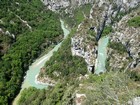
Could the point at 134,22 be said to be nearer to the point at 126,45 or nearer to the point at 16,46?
the point at 126,45

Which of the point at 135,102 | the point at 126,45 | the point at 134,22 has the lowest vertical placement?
the point at 126,45

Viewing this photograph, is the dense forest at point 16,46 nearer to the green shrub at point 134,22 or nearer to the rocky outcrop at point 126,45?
the rocky outcrop at point 126,45

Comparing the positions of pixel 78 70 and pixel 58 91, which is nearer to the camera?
pixel 58 91

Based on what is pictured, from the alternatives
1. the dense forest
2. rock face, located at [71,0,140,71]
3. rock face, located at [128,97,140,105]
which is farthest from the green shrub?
rock face, located at [128,97,140,105]

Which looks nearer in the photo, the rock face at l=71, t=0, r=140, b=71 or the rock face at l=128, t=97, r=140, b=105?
the rock face at l=128, t=97, r=140, b=105

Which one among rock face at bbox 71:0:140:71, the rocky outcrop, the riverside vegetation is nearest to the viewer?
the riverside vegetation

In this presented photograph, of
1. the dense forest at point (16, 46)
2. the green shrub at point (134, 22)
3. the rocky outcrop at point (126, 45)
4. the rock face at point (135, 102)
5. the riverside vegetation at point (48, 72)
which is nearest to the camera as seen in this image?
the rock face at point (135, 102)

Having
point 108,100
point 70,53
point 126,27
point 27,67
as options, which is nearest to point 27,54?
point 27,67

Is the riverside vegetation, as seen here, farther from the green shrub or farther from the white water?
the white water

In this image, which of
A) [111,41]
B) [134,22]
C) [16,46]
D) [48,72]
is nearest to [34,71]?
[48,72]

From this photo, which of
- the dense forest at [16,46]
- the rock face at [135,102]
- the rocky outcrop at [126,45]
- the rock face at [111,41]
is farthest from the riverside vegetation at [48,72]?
the rock face at [135,102]

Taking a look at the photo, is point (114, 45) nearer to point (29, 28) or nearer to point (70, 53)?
point (70, 53)
